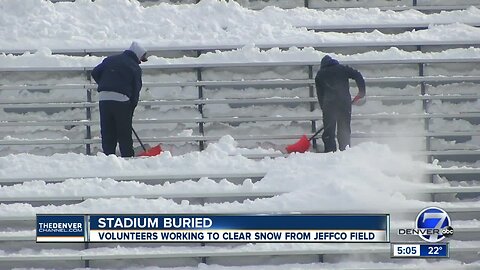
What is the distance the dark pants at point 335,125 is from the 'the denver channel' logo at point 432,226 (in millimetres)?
1363

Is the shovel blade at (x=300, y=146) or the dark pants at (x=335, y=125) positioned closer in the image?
the dark pants at (x=335, y=125)

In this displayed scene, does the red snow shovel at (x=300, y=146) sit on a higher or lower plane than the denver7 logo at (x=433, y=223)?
higher

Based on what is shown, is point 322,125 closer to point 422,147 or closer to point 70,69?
point 422,147

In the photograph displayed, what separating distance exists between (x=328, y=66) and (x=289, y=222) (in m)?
2.26

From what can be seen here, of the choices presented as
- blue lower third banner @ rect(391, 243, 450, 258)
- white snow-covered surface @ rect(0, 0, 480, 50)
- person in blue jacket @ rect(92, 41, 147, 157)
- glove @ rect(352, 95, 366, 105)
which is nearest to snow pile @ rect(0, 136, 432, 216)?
person in blue jacket @ rect(92, 41, 147, 157)

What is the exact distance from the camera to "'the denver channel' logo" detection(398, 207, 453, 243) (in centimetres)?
845

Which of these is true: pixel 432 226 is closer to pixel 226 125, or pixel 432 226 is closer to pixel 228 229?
pixel 228 229

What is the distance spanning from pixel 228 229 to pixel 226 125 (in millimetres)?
2163

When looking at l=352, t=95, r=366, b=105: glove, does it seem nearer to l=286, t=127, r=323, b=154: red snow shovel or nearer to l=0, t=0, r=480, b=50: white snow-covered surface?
l=286, t=127, r=323, b=154: red snow shovel

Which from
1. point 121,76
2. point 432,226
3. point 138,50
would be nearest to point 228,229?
point 432,226

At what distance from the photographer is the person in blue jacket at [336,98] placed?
9.52m

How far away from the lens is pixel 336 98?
952cm

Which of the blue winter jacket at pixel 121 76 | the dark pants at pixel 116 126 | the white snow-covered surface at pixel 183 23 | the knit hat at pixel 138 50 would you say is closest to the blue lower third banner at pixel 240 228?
the dark pants at pixel 116 126

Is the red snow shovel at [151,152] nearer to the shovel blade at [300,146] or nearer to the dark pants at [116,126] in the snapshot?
the dark pants at [116,126]
